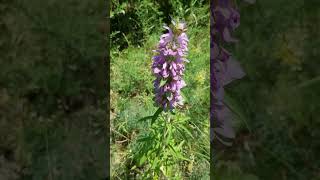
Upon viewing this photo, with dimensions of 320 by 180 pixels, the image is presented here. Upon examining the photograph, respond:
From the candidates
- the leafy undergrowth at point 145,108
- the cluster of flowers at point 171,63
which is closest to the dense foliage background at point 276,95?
the leafy undergrowth at point 145,108

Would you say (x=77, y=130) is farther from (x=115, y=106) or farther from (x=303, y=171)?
(x=303, y=171)

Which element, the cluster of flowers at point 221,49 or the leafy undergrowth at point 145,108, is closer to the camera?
the cluster of flowers at point 221,49

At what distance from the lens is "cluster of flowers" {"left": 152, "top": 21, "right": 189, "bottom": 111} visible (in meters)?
1.75

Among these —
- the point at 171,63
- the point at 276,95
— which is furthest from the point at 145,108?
the point at 171,63

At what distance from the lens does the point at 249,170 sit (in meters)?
2.29

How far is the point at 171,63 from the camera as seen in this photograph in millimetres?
1765

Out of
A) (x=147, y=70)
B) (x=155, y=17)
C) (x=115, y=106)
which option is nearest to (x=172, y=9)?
(x=155, y=17)

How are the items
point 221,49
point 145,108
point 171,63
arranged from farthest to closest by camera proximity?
point 145,108 → point 221,49 → point 171,63

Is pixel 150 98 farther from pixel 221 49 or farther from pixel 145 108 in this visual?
pixel 221 49

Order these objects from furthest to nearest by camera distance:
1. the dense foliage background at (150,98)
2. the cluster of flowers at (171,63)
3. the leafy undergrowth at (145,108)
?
the leafy undergrowth at (145,108)
the dense foliage background at (150,98)
the cluster of flowers at (171,63)

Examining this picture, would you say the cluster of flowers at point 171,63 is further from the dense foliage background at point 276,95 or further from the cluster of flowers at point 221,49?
the dense foliage background at point 276,95

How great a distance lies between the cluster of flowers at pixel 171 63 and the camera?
5.74 ft

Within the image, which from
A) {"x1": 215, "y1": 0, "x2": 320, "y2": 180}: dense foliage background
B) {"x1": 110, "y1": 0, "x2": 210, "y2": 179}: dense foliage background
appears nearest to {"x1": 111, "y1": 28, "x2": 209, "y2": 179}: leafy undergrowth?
{"x1": 110, "y1": 0, "x2": 210, "y2": 179}: dense foliage background

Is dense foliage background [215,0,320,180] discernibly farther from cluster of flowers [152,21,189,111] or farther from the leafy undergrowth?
cluster of flowers [152,21,189,111]
